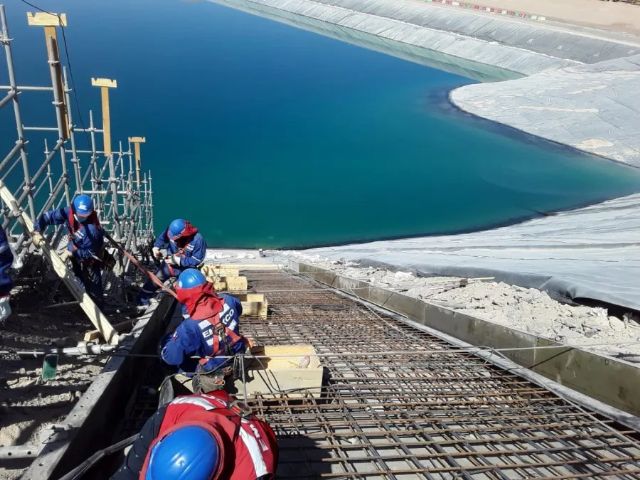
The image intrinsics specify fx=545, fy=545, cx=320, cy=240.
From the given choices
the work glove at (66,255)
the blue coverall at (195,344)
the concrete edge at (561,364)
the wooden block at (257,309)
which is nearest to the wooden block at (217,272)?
the wooden block at (257,309)

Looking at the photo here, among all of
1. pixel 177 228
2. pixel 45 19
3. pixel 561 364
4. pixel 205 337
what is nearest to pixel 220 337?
pixel 205 337

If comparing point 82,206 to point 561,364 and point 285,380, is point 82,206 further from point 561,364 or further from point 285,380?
point 561,364

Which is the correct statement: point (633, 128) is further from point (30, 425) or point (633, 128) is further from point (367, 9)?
point (367, 9)

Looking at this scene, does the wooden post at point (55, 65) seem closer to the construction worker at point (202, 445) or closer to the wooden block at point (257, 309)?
the wooden block at point (257, 309)

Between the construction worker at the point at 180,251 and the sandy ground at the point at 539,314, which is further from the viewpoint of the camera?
the construction worker at the point at 180,251

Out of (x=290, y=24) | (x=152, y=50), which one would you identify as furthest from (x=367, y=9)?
(x=152, y=50)

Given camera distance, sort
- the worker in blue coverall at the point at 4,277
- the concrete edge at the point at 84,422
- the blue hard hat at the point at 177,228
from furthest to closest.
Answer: the blue hard hat at the point at 177,228
the worker in blue coverall at the point at 4,277
the concrete edge at the point at 84,422

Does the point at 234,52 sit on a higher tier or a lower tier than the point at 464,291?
higher
